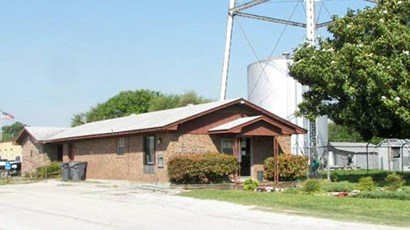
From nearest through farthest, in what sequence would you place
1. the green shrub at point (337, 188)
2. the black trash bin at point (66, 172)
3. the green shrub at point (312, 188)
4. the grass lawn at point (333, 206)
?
1. the grass lawn at point (333, 206)
2. the green shrub at point (312, 188)
3. the green shrub at point (337, 188)
4. the black trash bin at point (66, 172)

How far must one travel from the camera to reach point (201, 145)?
93.5 ft

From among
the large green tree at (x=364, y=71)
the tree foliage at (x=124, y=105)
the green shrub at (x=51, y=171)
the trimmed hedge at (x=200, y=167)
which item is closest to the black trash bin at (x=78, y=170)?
the green shrub at (x=51, y=171)

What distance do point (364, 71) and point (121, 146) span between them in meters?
13.6

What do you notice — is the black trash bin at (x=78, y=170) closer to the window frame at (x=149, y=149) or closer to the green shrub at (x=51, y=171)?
the green shrub at (x=51, y=171)

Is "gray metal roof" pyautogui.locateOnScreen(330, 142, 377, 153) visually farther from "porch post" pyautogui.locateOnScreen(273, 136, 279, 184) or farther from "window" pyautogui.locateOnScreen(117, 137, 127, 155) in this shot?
"window" pyautogui.locateOnScreen(117, 137, 127, 155)

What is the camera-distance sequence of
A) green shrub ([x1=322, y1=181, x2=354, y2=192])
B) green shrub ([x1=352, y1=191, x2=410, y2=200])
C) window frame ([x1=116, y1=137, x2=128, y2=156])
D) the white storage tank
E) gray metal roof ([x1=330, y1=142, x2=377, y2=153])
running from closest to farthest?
green shrub ([x1=352, y1=191, x2=410, y2=200]) < green shrub ([x1=322, y1=181, x2=354, y2=192]) < window frame ([x1=116, y1=137, x2=128, y2=156]) < the white storage tank < gray metal roof ([x1=330, y1=142, x2=377, y2=153])

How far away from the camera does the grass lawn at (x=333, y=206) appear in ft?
49.0

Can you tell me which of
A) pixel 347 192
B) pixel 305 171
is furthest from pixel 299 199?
pixel 305 171

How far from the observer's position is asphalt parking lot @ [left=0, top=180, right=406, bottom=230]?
13922 millimetres

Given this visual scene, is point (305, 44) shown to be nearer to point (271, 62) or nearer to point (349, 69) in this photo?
point (349, 69)

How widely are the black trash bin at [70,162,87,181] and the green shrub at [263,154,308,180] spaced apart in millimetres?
11794

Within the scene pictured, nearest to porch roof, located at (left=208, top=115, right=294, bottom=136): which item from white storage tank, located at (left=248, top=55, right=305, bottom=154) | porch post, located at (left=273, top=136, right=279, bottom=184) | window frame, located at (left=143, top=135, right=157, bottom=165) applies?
porch post, located at (left=273, top=136, right=279, bottom=184)

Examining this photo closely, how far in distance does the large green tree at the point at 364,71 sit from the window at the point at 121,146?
30.2 ft

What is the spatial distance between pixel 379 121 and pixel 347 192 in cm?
518
